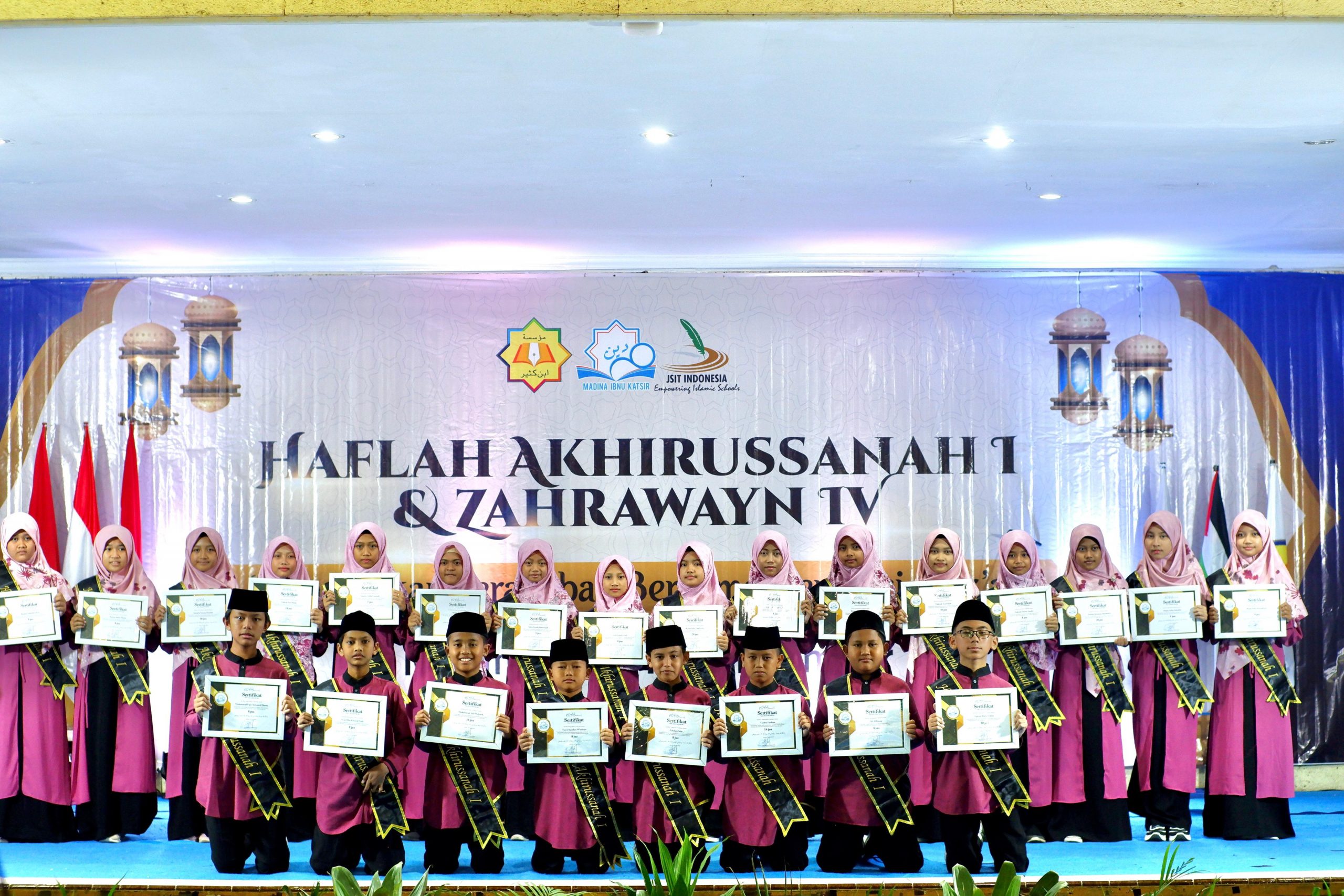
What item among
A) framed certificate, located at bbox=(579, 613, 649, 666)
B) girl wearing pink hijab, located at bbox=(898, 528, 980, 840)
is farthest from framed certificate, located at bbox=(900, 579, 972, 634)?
framed certificate, located at bbox=(579, 613, 649, 666)

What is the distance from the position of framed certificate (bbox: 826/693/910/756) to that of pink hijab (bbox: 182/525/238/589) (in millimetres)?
3638

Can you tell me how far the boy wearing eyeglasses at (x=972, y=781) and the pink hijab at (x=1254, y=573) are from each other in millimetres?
1569

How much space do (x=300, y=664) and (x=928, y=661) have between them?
332 centimetres

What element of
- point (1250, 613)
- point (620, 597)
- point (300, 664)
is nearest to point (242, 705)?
point (300, 664)

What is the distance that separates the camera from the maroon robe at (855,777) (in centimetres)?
626

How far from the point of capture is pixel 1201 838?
7.16 metres

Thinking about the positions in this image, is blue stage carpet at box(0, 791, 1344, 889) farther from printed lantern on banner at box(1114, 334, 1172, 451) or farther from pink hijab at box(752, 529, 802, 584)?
printed lantern on banner at box(1114, 334, 1172, 451)

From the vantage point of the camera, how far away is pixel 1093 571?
296 inches

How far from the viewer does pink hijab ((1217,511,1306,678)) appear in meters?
7.21

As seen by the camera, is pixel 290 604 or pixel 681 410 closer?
pixel 290 604

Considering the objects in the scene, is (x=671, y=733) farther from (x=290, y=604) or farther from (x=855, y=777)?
(x=290, y=604)

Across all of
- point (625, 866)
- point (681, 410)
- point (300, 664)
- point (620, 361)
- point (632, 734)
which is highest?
point (620, 361)

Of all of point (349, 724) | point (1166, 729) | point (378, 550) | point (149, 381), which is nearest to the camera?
point (349, 724)

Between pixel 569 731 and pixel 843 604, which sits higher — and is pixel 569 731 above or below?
below
